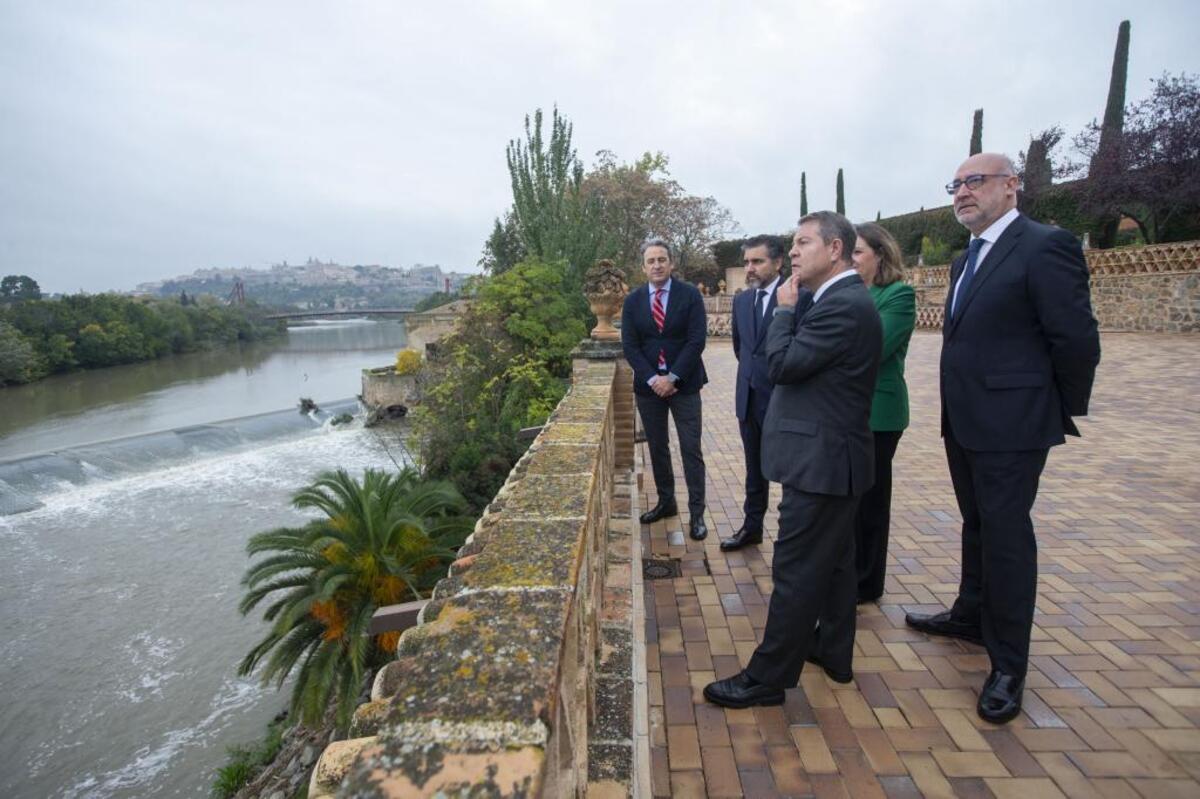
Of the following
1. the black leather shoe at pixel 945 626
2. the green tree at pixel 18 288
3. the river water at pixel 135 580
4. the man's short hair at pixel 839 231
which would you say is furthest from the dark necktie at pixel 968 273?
the green tree at pixel 18 288

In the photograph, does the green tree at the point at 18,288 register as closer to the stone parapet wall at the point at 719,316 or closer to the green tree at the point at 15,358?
the green tree at the point at 15,358

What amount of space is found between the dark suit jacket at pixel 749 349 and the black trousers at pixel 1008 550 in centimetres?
123

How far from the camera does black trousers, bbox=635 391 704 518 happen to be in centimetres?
397

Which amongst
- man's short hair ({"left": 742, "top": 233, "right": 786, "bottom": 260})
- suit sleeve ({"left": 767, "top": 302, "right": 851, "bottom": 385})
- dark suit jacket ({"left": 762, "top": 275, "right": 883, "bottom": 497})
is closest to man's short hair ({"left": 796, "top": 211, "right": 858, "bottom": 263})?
dark suit jacket ({"left": 762, "top": 275, "right": 883, "bottom": 497})

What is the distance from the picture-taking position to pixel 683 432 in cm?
399

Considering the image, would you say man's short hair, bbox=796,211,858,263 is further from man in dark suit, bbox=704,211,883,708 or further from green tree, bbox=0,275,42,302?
green tree, bbox=0,275,42,302

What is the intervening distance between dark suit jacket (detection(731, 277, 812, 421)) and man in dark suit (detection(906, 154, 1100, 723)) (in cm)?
111

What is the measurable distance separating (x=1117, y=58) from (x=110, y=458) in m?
35.1

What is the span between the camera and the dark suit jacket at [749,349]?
3.42 m

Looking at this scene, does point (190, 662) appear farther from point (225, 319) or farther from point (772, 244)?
point (225, 319)

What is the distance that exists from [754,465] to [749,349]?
705mm

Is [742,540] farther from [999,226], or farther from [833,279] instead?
[999,226]

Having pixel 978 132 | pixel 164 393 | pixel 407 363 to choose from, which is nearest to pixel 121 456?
pixel 407 363

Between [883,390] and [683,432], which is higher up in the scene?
[883,390]
